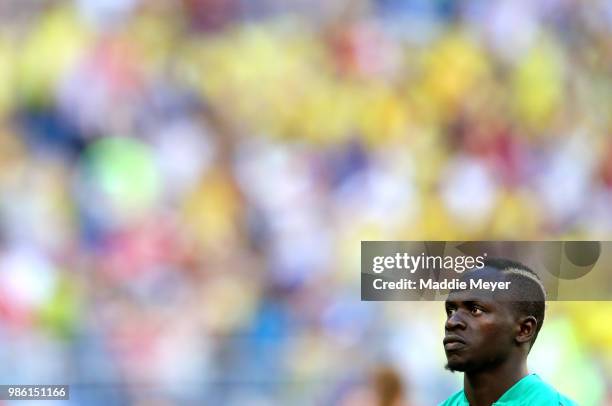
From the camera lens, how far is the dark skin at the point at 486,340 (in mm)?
2395

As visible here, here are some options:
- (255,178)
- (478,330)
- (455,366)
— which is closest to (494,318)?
(478,330)

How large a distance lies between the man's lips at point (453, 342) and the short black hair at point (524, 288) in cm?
17

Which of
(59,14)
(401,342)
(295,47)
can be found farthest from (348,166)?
(59,14)

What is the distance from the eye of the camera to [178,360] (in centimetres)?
239

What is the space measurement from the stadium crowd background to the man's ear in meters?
0.04

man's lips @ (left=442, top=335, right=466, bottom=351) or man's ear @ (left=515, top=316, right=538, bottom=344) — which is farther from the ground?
man's ear @ (left=515, top=316, right=538, bottom=344)

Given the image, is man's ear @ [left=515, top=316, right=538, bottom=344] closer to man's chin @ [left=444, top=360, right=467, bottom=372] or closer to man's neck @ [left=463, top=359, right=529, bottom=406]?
man's neck @ [left=463, top=359, right=529, bottom=406]

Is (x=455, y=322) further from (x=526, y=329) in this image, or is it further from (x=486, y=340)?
(x=526, y=329)

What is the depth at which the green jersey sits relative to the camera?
7.86 ft

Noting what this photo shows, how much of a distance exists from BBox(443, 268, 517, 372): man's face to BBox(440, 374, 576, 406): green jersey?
9 cm

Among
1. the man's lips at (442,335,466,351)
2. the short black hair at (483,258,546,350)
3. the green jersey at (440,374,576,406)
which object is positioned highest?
the short black hair at (483,258,546,350)

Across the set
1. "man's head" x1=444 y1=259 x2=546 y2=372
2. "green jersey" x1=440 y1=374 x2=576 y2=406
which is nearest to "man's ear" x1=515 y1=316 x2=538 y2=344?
"man's head" x1=444 y1=259 x2=546 y2=372

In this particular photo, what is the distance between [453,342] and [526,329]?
0.21 metres

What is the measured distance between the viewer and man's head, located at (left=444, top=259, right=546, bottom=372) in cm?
240
